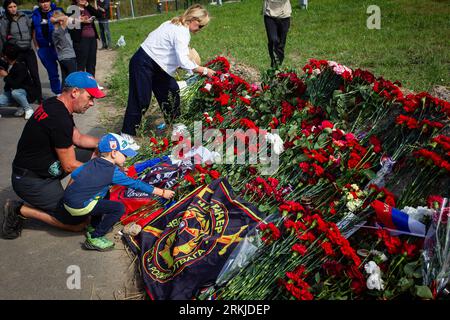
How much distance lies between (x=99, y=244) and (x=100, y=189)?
0.46 metres

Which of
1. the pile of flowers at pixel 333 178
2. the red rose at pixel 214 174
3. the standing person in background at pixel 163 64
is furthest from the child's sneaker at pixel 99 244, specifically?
the standing person in background at pixel 163 64

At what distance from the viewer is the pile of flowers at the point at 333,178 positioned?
2.69 meters

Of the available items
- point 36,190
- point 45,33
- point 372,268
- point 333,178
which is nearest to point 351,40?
point 45,33

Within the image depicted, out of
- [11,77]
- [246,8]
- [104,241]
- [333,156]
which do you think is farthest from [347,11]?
[104,241]

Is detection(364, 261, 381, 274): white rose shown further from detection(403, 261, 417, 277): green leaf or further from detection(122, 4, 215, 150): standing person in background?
detection(122, 4, 215, 150): standing person in background

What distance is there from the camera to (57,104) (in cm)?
372

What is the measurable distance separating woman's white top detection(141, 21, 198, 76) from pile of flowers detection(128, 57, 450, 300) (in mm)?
569

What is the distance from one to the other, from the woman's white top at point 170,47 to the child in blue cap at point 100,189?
64.2 inches

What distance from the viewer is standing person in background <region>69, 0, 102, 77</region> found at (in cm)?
730

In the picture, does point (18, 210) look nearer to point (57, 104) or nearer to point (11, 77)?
point (57, 104)

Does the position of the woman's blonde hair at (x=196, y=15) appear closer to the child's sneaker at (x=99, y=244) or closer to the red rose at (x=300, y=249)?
the child's sneaker at (x=99, y=244)

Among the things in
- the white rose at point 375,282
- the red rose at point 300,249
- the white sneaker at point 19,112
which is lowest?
the white rose at point 375,282

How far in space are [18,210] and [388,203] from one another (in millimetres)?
3091

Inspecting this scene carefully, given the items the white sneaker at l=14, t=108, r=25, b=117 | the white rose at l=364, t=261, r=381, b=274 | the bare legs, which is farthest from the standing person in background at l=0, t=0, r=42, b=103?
the white rose at l=364, t=261, r=381, b=274
